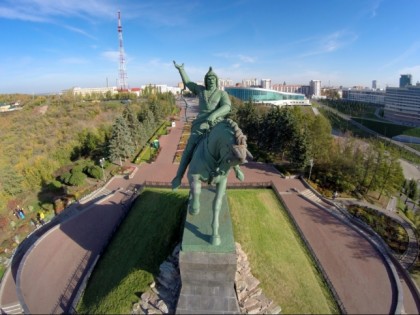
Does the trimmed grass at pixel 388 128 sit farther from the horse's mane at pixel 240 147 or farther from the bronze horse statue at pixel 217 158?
the horse's mane at pixel 240 147

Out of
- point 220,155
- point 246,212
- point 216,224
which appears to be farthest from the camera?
point 246,212

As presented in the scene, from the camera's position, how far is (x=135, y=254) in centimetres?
1136

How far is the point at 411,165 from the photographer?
113 ft

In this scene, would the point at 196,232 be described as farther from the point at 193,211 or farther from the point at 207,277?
the point at 207,277

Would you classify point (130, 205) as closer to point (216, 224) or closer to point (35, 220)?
point (35, 220)

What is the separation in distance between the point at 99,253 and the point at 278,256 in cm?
830

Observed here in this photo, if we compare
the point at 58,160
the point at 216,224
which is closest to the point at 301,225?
the point at 216,224

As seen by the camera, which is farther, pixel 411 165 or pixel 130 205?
pixel 411 165

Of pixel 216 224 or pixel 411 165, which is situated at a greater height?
pixel 216 224

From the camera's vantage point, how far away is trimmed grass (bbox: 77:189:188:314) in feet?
29.6

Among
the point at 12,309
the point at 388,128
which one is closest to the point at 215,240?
the point at 12,309

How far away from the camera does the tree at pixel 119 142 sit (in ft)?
86.2

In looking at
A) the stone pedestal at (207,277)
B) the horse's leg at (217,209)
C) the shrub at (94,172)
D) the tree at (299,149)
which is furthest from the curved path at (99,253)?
the horse's leg at (217,209)

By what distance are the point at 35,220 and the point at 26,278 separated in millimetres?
9042
